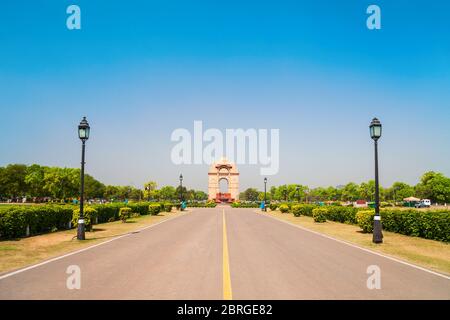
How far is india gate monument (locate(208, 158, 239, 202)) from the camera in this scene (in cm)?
10369

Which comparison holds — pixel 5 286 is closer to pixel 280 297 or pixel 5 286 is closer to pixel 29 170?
pixel 280 297

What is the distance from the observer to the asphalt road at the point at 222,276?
6196 millimetres

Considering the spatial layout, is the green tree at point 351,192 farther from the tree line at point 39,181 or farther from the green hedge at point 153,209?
the green hedge at point 153,209

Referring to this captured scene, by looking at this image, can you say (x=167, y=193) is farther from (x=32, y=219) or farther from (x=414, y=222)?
(x=414, y=222)

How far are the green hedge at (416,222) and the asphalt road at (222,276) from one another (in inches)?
210

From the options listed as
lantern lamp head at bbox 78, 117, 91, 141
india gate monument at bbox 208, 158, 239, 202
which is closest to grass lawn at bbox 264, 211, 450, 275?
lantern lamp head at bbox 78, 117, 91, 141

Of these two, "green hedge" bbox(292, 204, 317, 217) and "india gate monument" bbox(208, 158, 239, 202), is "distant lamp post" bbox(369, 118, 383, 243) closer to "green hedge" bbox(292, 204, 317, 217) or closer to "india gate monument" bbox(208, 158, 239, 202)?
"green hedge" bbox(292, 204, 317, 217)

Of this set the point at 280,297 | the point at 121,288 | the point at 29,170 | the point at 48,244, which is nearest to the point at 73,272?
the point at 121,288

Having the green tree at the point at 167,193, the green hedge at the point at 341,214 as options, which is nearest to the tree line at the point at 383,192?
the green tree at the point at 167,193

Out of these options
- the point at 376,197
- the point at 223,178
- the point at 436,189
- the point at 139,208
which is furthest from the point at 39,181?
the point at 436,189

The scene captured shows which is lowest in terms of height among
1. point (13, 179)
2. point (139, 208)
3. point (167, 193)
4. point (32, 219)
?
point (167, 193)

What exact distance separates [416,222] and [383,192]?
116 metres

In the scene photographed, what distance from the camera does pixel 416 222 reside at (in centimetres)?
1600
